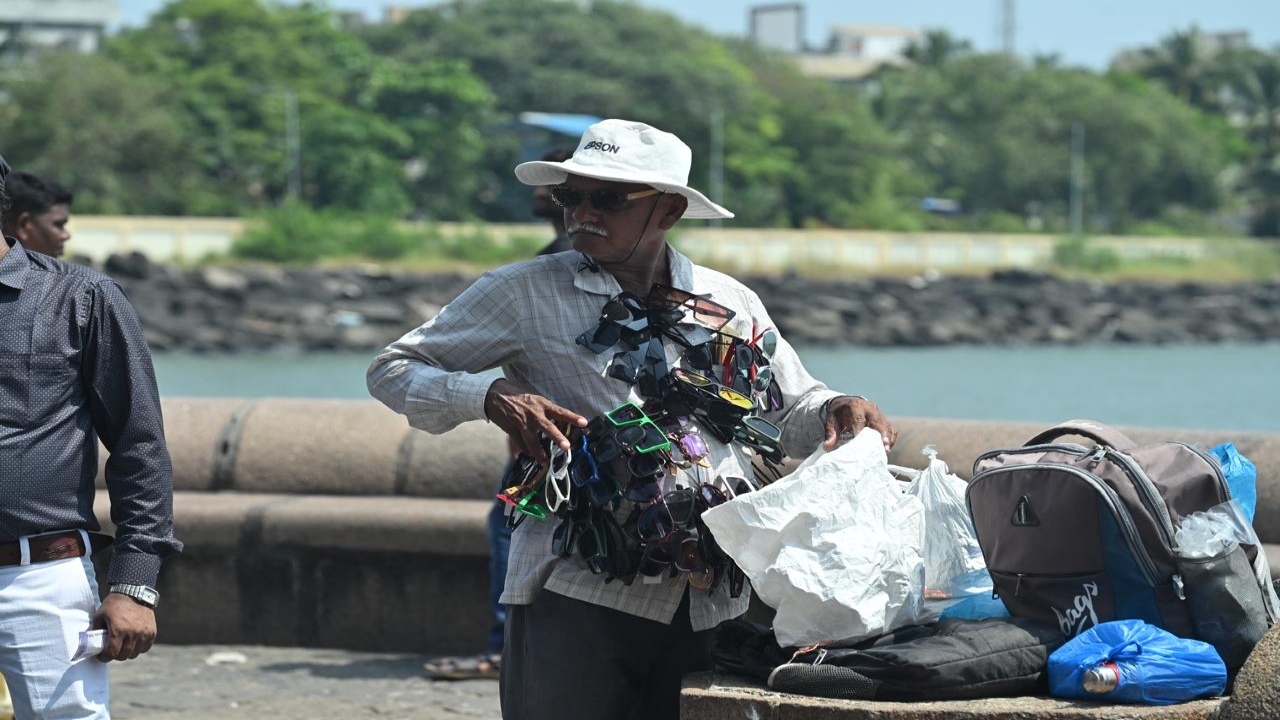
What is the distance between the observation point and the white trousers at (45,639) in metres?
2.94

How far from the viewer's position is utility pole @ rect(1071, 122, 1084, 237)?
72.4m

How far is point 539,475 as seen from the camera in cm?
302

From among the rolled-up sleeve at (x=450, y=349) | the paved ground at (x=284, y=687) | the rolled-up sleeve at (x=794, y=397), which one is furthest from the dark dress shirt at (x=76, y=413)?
the paved ground at (x=284, y=687)

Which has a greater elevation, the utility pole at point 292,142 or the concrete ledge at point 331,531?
the concrete ledge at point 331,531

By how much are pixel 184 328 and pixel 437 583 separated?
42.5 metres

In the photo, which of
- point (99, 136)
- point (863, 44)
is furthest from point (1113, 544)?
point (863, 44)

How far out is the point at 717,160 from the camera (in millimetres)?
65500

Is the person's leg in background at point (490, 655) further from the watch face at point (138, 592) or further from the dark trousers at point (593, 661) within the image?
the watch face at point (138, 592)

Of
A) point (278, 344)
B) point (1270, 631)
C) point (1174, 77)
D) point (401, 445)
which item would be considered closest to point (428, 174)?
point (278, 344)

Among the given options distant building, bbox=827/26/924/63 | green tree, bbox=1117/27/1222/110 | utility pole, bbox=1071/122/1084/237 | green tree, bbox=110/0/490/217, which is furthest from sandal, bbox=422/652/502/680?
distant building, bbox=827/26/924/63

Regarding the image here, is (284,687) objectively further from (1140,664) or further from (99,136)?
(99,136)

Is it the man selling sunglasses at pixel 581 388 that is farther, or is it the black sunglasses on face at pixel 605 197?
the black sunglasses on face at pixel 605 197

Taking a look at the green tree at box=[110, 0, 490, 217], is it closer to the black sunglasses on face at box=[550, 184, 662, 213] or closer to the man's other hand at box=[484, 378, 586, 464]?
the black sunglasses on face at box=[550, 184, 662, 213]

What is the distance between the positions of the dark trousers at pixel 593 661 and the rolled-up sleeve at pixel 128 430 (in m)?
0.64
